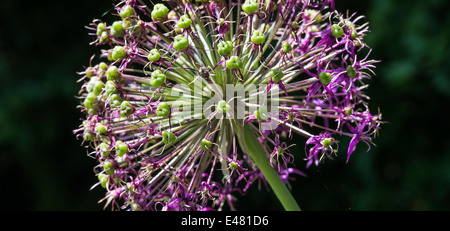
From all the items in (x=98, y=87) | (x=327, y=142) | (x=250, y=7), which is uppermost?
(x=250, y=7)

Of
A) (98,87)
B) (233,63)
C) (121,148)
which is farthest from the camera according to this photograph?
(98,87)

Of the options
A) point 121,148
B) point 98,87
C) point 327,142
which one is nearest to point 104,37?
point 98,87

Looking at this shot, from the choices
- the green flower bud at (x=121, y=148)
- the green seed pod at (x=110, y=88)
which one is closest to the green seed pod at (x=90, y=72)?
the green seed pod at (x=110, y=88)

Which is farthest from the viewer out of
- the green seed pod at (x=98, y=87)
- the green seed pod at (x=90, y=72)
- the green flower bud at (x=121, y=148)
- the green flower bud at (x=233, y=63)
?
the green seed pod at (x=90, y=72)

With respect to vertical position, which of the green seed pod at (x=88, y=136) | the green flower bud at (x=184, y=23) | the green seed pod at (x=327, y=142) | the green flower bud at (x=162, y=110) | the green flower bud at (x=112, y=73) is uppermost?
the green flower bud at (x=184, y=23)

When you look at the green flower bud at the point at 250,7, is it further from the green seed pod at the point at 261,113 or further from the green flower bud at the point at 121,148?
the green flower bud at the point at 121,148

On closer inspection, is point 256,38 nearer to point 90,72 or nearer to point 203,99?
point 203,99
